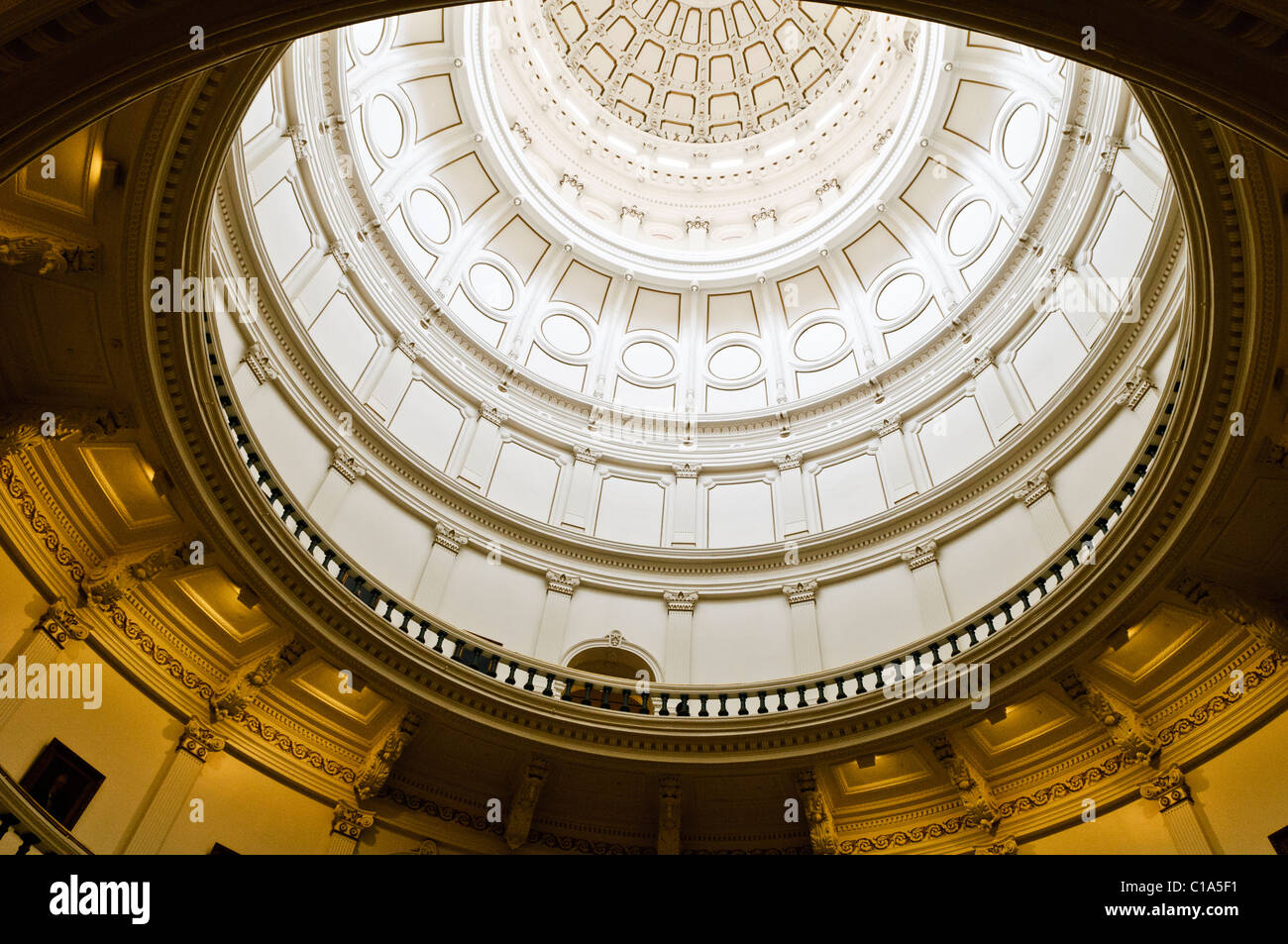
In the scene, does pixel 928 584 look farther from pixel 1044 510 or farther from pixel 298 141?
pixel 298 141

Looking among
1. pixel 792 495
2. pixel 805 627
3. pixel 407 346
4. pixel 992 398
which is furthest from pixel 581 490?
pixel 992 398

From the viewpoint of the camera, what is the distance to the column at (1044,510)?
15750 millimetres

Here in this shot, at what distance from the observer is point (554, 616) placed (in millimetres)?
18219

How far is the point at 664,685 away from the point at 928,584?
19.1 ft

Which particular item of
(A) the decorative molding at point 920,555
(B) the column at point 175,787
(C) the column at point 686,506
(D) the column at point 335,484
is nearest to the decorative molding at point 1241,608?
(A) the decorative molding at point 920,555

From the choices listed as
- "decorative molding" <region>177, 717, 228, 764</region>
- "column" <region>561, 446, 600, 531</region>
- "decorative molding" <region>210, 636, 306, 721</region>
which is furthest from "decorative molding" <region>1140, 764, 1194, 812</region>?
"decorative molding" <region>177, 717, 228, 764</region>

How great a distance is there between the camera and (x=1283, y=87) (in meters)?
5.95

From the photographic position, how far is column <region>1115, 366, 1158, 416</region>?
14.8 metres

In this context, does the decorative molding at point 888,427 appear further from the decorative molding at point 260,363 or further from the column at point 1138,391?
the decorative molding at point 260,363

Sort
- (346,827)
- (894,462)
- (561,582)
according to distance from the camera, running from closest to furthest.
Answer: (346,827)
(561,582)
(894,462)

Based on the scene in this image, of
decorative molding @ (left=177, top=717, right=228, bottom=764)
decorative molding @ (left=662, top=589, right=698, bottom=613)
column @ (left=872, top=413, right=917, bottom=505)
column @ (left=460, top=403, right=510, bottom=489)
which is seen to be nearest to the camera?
decorative molding @ (left=177, top=717, right=228, bottom=764)

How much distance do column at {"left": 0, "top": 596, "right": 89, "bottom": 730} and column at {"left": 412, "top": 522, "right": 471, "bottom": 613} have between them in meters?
6.25

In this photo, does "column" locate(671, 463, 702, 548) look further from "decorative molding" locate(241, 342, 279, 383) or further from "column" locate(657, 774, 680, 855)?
"decorative molding" locate(241, 342, 279, 383)

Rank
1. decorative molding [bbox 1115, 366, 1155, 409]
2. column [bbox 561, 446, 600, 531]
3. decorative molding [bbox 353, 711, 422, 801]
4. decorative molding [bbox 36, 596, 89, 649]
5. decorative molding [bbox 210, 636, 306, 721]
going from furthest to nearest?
1. column [bbox 561, 446, 600, 531]
2. decorative molding [bbox 1115, 366, 1155, 409]
3. decorative molding [bbox 353, 711, 422, 801]
4. decorative molding [bbox 210, 636, 306, 721]
5. decorative molding [bbox 36, 596, 89, 649]
